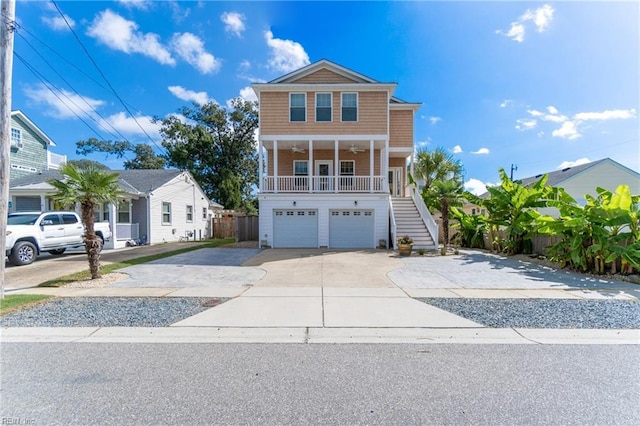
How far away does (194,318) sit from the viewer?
5137 millimetres

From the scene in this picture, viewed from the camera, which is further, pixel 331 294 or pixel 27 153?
pixel 27 153

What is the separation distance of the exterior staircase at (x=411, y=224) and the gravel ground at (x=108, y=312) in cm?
1097

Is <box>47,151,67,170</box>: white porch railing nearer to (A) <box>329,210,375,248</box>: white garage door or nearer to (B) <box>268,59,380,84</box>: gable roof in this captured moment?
(B) <box>268,59,380,84</box>: gable roof

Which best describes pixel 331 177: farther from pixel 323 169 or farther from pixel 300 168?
pixel 300 168

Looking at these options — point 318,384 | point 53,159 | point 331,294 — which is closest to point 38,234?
point 331,294

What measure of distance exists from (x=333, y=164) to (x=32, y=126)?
21.8 meters

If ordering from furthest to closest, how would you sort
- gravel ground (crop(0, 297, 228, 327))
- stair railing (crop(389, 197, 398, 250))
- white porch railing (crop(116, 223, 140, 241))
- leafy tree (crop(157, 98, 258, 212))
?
1. leafy tree (crop(157, 98, 258, 212))
2. white porch railing (crop(116, 223, 140, 241))
3. stair railing (crop(389, 197, 398, 250))
4. gravel ground (crop(0, 297, 228, 327))

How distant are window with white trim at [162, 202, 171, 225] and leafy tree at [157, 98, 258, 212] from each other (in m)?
11.5

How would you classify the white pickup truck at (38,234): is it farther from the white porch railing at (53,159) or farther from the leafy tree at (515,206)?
the leafy tree at (515,206)

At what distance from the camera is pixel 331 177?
16203 mm

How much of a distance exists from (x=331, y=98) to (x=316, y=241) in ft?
25.8

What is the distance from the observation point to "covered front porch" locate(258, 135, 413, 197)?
52.5 feet

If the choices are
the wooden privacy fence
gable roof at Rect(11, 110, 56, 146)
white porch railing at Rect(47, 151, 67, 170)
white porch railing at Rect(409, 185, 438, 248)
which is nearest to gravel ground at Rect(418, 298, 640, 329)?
white porch railing at Rect(409, 185, 438, 248)

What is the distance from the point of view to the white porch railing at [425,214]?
1455cm
